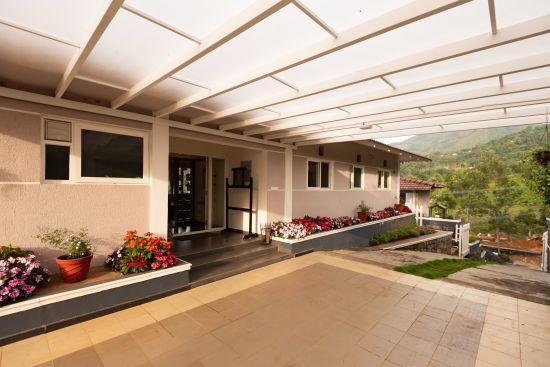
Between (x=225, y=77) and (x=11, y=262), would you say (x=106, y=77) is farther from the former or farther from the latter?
(x=11, y=262)

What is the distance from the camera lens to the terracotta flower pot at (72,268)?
3.31m

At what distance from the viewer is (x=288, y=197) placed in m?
7.30

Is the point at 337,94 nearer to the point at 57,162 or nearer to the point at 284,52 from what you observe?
the point at 284,52

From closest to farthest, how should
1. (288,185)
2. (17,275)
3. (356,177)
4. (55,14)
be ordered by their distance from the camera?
(55,14)
(17,275)
(288,185)
(356,177)

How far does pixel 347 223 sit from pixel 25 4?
8233 millimetres

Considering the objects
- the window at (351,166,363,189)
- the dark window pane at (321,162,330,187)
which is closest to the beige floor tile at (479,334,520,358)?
the dark window pane at (321,162,330,187)

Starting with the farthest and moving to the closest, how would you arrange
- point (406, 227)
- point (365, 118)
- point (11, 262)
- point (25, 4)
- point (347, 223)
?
point (406, 227) → point (347, 223) → point (365, 118) → point (11, 262) → point (25, 4)

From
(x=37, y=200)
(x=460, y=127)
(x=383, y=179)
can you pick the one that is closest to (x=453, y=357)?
(x=460, y=127)

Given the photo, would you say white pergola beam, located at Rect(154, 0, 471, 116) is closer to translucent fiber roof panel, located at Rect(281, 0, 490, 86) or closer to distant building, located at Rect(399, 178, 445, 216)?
translucent fiber roof panel, located at Rect(281, 0, 490, 86)

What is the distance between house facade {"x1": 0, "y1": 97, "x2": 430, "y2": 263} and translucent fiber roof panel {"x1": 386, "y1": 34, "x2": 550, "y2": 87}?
3.91 m

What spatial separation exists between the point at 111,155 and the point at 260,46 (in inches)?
127

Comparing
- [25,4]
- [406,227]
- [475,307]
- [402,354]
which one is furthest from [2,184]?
[406,227]

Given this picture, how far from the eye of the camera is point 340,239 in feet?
25.6

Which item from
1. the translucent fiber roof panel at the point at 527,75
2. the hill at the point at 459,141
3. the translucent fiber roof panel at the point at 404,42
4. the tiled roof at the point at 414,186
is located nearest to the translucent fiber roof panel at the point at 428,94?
the translucent fiber roof panel at the point at 527,75
